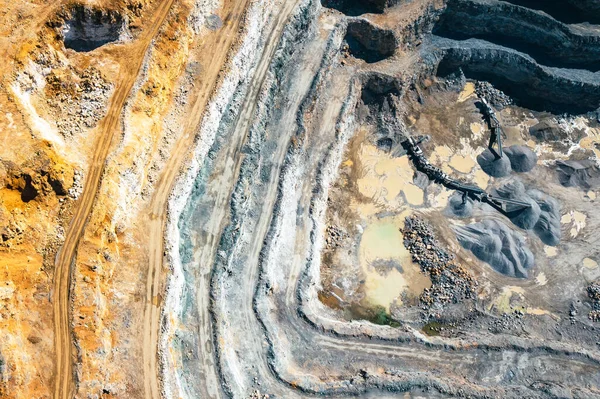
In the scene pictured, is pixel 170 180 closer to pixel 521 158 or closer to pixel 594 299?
pixel 521 158

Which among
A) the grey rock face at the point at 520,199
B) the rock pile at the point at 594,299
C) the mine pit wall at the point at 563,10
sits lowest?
the rock pile at the point at 594,299

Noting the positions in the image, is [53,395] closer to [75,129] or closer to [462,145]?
[75,129]

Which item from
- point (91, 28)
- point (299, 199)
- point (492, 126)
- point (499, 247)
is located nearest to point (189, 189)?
point (299, 199)

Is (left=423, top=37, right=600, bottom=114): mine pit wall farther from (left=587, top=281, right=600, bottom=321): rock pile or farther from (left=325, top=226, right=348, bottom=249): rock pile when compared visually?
(left=325, top=226, right=348, bottom=249): rock pile

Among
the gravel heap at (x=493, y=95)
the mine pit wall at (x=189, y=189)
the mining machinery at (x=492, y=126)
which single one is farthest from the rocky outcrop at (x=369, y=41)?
the mining machinery at (x=492, y=126)

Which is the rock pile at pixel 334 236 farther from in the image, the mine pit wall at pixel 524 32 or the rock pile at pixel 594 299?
the mine pit wall at pixel 524 32

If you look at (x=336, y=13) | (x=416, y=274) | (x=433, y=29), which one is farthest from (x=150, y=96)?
(x=433, y=29)
